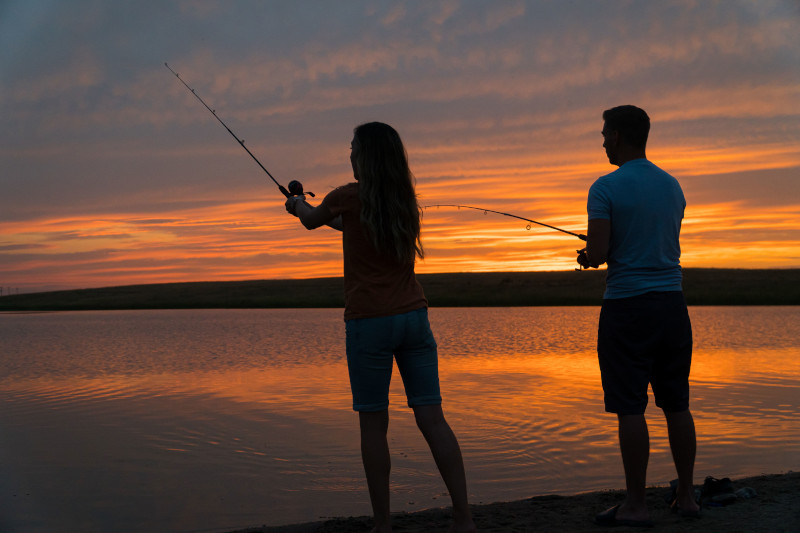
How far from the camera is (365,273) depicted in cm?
312

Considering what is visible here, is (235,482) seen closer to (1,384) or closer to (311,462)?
(311,462)

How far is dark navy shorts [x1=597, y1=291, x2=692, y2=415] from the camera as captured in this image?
3.32m

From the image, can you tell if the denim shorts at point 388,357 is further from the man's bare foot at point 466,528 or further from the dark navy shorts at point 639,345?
the dark navy shorts at point 639,345

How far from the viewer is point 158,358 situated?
41.2 ft

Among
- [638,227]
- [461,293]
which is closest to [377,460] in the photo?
[638,227]

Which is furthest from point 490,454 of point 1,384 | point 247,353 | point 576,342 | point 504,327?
point 504,327

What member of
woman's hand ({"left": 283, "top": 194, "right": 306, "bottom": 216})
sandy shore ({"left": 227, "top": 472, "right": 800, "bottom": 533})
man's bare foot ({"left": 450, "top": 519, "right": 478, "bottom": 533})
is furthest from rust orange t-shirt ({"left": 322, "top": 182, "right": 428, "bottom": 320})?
sandy shore ({"left": 227, "top": 472, "right": 800, "bottom": 533})

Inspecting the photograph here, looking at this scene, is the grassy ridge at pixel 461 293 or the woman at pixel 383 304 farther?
the grassy ridge at pixel 461 293

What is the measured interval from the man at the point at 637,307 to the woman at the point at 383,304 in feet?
2.58

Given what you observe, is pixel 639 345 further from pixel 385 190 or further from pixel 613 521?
pixel 385 190

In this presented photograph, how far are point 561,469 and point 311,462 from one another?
5.44 ft

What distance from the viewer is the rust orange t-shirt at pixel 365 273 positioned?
3.09m

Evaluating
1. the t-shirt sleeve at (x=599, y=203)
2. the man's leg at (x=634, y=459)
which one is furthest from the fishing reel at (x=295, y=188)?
the man's leg at (x=634, y=459)

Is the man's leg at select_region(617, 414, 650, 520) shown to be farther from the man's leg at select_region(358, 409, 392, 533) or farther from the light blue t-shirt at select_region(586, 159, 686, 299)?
the man's leg at select_region(358, 409, 392, 533)
